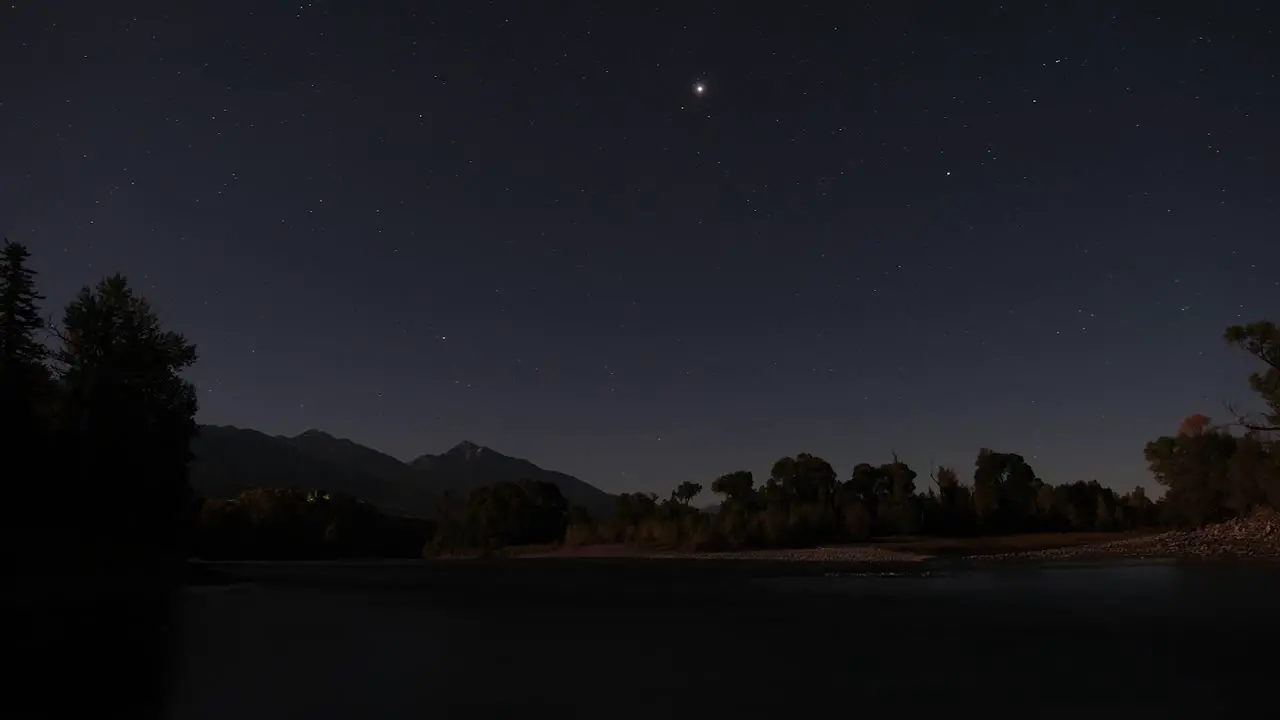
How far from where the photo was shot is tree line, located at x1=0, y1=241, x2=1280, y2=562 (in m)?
58.4

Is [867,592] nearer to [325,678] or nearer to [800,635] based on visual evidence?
[800,635]

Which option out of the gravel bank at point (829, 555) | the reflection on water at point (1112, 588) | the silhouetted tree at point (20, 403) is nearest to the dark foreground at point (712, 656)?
the reflection on water at point (1112, 588)

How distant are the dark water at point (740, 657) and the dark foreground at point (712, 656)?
97 mm

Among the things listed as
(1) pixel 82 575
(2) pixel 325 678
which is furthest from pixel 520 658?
(1) pixel 82 575

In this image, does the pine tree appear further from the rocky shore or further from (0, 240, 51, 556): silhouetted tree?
the rocky shore

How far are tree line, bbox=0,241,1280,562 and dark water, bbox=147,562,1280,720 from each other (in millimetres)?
23573

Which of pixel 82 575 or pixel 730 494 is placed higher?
pixel 730 494

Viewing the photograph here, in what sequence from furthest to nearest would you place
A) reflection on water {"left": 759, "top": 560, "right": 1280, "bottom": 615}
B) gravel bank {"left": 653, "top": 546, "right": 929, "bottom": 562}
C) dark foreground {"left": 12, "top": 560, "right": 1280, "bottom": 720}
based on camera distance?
1. gravel bank {"left": 653, "top": 546, "right": 929, "bottom": 562}
2. reflection on water {"left": 759, "top": 560, "right": 1280, "bottom": 615}
3. dark foreground {"left": 12, "top": 560, "right": 1280, "bottom": 720}

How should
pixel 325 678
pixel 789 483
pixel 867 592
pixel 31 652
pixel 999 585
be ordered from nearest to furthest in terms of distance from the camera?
pixel 325 678, pixel 31 652, pixel 867 592, pixel 999 585, pixel 789 483

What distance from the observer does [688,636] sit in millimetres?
27703

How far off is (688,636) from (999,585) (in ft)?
107

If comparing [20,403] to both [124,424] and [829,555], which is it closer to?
[124,424]

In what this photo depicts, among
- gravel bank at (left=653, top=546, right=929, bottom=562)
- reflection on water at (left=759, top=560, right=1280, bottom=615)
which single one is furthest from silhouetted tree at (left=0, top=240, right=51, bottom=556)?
gravel bank at (left=653, top=546, right=929, bottom=562)

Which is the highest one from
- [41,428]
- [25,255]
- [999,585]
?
[25,255]
